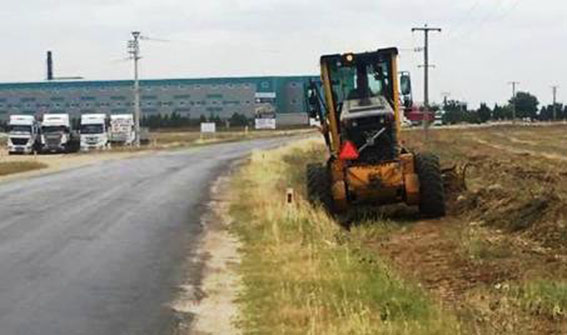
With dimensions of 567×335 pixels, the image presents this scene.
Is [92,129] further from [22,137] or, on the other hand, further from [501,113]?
[501,113]

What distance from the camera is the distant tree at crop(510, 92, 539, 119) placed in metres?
185

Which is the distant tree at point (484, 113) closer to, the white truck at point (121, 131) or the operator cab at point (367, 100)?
the white truck at point (121, 131)

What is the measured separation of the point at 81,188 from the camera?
33281 millimetres

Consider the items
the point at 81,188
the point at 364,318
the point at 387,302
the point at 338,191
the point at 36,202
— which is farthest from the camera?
the point at 81,188

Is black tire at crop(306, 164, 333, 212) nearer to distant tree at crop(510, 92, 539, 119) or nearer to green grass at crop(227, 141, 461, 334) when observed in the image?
green grass at crop(227, 141, 461, 334)

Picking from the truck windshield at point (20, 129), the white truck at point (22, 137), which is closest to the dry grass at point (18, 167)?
the white truck at point (22, 137)

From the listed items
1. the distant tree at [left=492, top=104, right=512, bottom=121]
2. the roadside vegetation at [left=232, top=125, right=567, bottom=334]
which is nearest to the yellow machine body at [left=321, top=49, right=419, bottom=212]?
the roadside vegetation at [left=232, top=125, right=567, bottom=334]

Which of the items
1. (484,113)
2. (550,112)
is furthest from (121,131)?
(550,112)

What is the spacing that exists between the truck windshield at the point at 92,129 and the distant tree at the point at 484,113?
9385 cm

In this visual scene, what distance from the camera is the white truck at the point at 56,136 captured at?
3221 inches

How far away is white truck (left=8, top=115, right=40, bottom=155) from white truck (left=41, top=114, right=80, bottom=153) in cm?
74

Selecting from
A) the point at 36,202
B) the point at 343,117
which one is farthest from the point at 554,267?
the point at 36,202

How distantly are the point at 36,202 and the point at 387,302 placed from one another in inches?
713

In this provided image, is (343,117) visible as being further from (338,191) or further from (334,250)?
(334,250)
